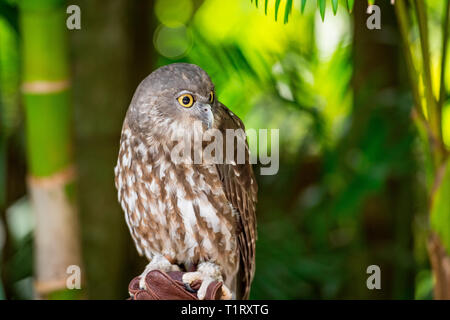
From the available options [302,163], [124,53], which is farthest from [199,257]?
[302,163]

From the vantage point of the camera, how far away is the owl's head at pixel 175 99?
37.5 inches

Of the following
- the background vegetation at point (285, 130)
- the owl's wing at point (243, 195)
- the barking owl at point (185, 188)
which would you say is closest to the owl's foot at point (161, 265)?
the barking owl at point (185, 188)

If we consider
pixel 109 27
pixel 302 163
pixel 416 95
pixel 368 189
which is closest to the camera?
pixel 416 95

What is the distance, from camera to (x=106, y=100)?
203 cm

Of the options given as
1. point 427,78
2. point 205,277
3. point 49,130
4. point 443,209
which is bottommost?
point 205,277

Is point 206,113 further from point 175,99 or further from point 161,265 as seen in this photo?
point 161,265

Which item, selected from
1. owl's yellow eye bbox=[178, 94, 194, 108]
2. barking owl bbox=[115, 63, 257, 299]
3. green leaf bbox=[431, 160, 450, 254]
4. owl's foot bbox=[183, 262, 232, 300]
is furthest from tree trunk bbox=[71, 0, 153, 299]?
green leaf bbox=[431, 160, 450, 254]

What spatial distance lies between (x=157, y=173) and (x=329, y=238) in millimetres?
1617

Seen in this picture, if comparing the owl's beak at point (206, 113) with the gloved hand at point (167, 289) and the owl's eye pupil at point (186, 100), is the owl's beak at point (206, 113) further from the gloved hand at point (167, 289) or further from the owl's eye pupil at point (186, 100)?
the gloved hand at point (167, 289)

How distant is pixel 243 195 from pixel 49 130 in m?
0.45

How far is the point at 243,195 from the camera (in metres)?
1.18

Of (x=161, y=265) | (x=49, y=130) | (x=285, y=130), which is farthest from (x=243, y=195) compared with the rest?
(x=285, y=130)

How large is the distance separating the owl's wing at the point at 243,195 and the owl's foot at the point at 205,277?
9cm
